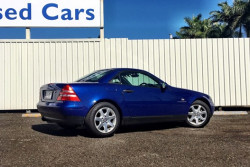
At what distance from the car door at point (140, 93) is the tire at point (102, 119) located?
0.28m

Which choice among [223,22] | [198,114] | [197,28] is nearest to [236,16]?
[223,22]

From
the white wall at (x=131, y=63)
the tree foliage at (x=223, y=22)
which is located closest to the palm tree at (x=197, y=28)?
the tree foliage at (x=223, y=22)

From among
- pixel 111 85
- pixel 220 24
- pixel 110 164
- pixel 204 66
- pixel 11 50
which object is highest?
pixel 220 24

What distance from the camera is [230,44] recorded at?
406 inches

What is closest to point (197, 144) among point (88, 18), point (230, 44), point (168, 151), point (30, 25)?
point (168, 151)

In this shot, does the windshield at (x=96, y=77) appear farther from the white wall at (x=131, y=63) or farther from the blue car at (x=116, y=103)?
the white wall at (x=131, y=63)

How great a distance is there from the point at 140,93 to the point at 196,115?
1.60m

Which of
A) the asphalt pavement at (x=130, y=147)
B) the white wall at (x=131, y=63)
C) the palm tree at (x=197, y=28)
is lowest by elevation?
the asphalt pavement at (x=130, y=147)

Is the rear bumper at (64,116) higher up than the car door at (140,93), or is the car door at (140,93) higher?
the car door at (140,93)

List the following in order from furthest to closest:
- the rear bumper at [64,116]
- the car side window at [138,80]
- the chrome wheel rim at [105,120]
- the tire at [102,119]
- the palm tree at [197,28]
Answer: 1. the palm tree at [197,28]
2. the car side window at [138,80]
3. the chrome wheel rim at [105,120]
4. the tire at [102,119]
5. the rear bumper at [64,116]

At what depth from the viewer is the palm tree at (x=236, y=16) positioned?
32.2m

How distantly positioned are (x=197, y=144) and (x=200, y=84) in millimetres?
5862

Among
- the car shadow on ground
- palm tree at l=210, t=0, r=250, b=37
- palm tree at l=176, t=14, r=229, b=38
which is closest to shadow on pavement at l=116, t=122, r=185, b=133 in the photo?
the car shadow on ground

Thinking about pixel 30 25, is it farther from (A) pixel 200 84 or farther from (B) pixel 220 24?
(B) pixel 220 24
